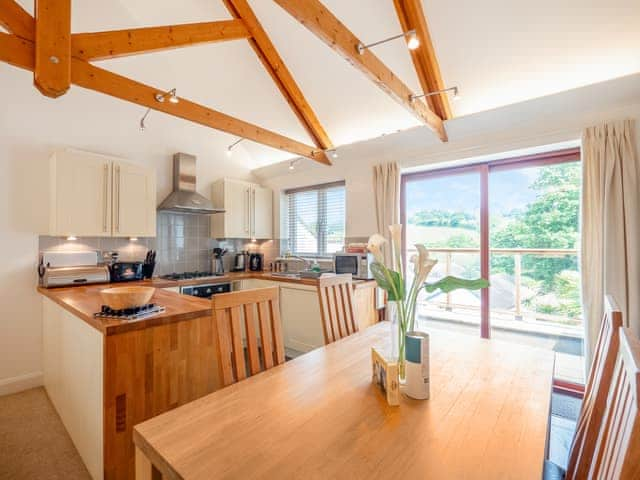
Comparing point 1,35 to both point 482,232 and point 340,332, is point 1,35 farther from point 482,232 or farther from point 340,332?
point 482,232

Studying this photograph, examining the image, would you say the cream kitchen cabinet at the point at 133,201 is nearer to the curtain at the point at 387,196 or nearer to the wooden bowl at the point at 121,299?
the wooden bowl at the point at 121,299

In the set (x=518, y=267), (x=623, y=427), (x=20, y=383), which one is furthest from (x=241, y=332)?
(x=518, y=267)

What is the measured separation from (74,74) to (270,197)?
113 inches

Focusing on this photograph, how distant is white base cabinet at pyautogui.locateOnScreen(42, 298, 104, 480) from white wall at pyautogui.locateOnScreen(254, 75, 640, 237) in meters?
2.80

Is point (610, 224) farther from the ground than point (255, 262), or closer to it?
farther from the ground

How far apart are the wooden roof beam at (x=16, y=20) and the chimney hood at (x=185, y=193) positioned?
190cm

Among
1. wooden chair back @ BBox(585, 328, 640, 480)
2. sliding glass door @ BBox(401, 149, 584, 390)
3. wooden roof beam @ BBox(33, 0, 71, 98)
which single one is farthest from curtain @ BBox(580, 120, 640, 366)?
wooden roof beam @ BBox(33, 0, 71, 98)

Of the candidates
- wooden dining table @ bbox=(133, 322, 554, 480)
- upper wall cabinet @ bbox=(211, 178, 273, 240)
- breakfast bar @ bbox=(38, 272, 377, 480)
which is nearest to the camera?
wooden dining table @ bbox=(133, 322, 554, 480)

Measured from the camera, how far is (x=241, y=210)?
4.24m

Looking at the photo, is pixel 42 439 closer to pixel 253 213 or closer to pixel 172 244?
pixel 172 244

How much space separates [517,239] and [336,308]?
2.30 m

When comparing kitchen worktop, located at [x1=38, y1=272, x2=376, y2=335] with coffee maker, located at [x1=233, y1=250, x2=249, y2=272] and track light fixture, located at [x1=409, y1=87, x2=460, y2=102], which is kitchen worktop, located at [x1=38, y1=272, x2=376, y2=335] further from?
track light fixture, located at [x1=409, y1=87, x2=460, y2=102]

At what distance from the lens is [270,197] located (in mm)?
4660

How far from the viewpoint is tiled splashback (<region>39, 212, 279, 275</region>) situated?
3107 mm
